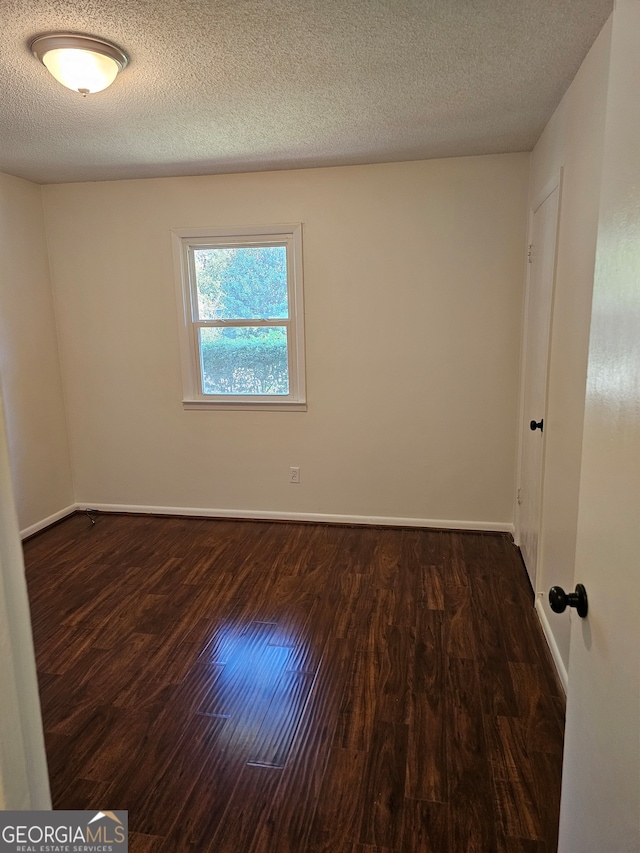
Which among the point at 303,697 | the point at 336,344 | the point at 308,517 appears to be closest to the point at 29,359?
the point at 336,344

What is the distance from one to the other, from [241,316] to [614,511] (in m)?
3.34

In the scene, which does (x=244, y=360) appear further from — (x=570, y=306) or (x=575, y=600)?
(x=575, y=600)

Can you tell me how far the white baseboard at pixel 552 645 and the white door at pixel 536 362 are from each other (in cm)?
26

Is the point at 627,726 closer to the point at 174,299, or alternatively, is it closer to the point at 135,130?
the point at 135,130

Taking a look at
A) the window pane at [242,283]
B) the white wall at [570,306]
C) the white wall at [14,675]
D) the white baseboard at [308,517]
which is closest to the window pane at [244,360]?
the window pane at [242,283]

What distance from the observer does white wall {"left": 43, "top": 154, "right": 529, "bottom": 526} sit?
3.48m

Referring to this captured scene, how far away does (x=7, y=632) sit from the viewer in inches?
25.7

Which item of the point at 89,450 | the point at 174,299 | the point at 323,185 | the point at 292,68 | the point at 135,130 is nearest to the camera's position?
the point at 292,68

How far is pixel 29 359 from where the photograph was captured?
3.83 metres

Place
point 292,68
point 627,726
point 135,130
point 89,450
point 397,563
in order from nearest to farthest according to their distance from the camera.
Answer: point 627,726 → point 292,68 → point 135,130 → point 397,563 → point 89,450

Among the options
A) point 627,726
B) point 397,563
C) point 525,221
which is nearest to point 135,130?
point 525,221

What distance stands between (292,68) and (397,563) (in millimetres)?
2706

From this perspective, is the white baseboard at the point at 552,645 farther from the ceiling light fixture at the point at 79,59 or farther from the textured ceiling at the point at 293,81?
the ceiling light fixture at the point at 79,59

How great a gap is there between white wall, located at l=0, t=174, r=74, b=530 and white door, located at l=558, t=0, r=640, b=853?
364 centimetres
